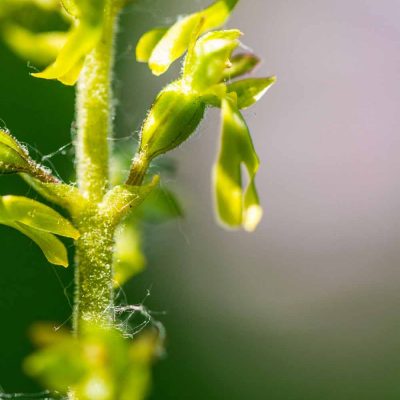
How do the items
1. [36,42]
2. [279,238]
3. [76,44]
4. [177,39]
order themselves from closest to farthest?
[76,44]
[177,39]
[36,42]
[279,238]

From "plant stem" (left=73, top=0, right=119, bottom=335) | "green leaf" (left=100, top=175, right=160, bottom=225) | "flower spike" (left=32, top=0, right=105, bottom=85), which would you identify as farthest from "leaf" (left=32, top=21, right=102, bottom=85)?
"green leaf" (left=100, top=175, right=160, bottom=225)

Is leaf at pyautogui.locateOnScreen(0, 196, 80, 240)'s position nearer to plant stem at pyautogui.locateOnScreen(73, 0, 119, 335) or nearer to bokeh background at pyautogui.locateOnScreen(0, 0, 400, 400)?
plant stem at pyautogui.locateOnScreen(73, 0, 119, 335)

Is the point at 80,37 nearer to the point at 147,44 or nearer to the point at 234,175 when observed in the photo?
the point at 147,44

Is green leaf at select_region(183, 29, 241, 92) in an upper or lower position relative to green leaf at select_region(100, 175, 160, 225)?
upper

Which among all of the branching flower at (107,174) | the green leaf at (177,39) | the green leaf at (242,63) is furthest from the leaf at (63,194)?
the green leaf at (242,63)

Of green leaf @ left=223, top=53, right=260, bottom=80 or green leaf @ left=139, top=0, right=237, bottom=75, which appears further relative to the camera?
green leaf @ left=223, top=53, right=260, bottom=80

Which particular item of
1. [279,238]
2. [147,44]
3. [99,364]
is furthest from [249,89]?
[279,238]
